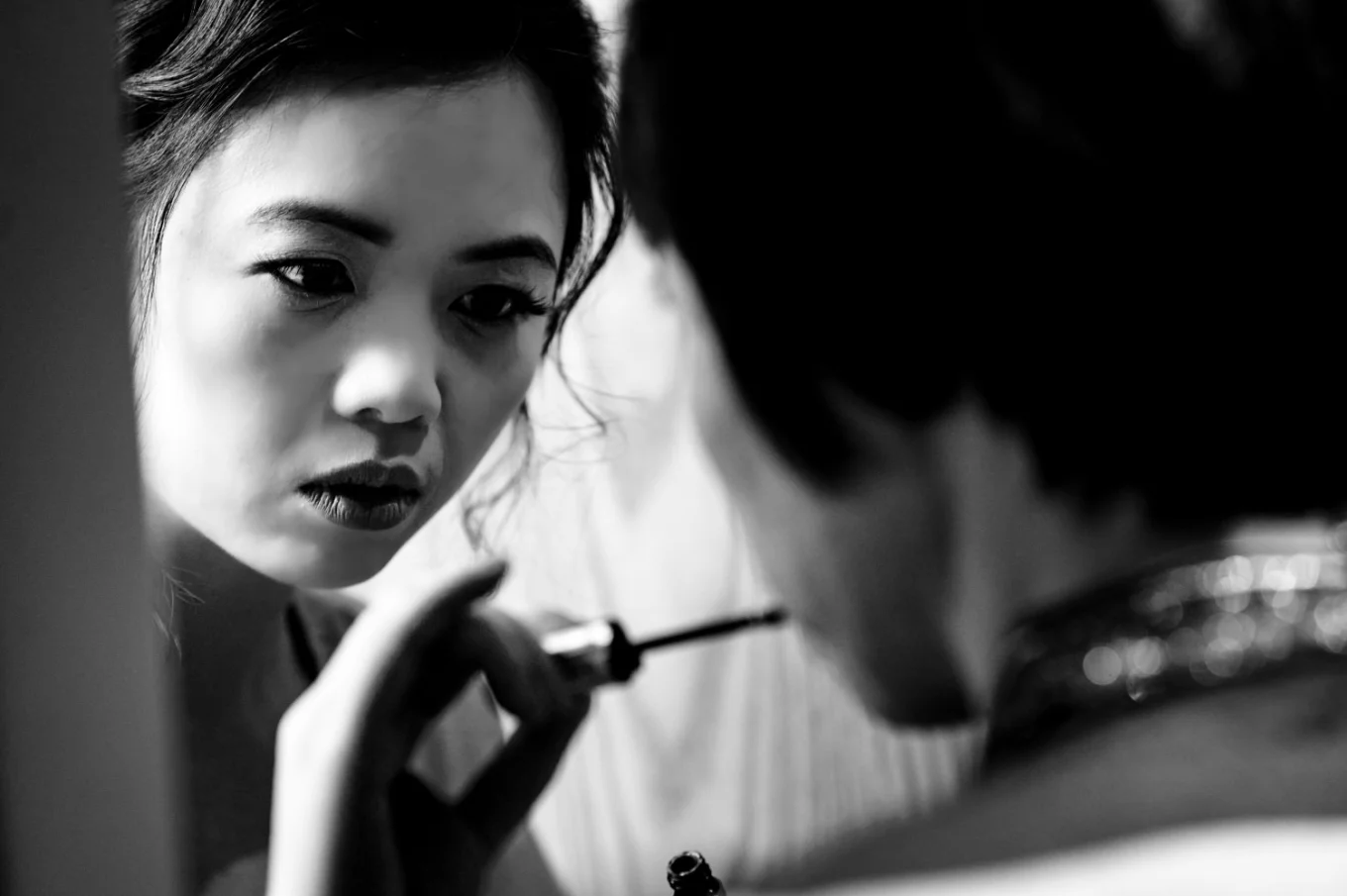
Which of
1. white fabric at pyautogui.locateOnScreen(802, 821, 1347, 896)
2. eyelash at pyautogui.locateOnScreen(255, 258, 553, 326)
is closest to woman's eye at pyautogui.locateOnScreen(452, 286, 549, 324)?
eyelash at pyautogui.locateOnScreen(255, 258, 553, 326)

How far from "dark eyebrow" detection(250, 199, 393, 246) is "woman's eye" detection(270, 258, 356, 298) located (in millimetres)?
30

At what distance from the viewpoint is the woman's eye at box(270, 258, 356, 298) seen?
3.17 ft

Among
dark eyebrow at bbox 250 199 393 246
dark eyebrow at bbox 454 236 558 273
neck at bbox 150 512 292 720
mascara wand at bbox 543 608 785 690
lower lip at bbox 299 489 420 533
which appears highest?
dark eyebrow at bbox 250 199 393 246

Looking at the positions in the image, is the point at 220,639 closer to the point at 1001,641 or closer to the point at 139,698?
the point at 139,698

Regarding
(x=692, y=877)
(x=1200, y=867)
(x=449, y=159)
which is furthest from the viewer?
(x=449, y=159)

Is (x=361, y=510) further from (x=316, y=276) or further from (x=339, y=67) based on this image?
(x=339, y=67)

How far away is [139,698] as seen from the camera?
1166mm

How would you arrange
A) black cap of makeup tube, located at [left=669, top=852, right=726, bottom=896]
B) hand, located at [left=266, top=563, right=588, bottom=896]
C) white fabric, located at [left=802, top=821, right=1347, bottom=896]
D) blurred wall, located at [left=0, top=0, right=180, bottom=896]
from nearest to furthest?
white fabric, located at [left=802, top=821, right=1347, bottom=896] → black cap of makeup tube, located at [left=669, top=852, right=726, bottom=896] → hand, located at [left=266, top=563, right=588, bottom=896] → blurred wall, located at [left=0, top=0, right=180, bottom=896]

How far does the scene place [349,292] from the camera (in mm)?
963

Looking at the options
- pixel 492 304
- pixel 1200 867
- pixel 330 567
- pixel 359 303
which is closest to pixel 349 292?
pixel 359 303

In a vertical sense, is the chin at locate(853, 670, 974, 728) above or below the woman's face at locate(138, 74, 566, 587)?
below

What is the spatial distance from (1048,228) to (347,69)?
548 mm

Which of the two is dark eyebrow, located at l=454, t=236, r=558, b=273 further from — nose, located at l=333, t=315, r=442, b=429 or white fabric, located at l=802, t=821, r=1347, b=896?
white fabric, located at l=802, t=821, r=1347, b=896

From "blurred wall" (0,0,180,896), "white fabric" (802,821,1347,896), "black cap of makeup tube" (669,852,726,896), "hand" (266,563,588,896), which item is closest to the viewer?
Result: "white fabric" (802,821,1347,896)
